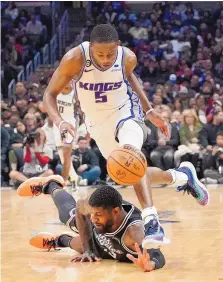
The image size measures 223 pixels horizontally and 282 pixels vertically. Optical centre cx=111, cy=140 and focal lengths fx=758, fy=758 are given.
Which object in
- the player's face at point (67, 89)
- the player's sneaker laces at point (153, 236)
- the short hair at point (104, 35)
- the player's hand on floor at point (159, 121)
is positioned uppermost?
the short hair at point (104, 35)

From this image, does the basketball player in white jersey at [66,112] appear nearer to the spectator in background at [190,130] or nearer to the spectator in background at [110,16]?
the spectator in background at [190,130]

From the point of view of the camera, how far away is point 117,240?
6.34 meters

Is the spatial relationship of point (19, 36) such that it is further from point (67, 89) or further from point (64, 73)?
point (64, 73)

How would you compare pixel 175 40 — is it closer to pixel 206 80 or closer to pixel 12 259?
pixel 206 80

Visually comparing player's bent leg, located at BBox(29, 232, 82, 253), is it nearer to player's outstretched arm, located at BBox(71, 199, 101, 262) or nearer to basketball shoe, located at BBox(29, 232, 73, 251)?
basketball shoe, located at BBox(29, 232, 73, 251)

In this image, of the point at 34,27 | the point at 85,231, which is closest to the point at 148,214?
the point at 85,231

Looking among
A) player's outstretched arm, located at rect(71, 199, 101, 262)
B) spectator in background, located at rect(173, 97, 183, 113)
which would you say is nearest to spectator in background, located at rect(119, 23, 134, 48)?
spectator in background, located at rect(173, 97, 183, 113)

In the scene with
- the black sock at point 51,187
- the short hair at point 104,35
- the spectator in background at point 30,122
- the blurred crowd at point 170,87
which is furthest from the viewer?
the spectator in background at point 30,122

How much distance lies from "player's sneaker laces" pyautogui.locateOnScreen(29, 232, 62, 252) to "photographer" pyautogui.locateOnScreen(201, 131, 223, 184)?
24.9ft

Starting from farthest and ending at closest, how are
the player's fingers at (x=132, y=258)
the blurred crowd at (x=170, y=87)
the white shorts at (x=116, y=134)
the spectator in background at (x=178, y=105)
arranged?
the spectator in background at (x=178, y=105) → the blurred crowd at (x=170, y=87) → the white shorts at (x=116, y=134) → the player's fingers at (x=132, y=258)

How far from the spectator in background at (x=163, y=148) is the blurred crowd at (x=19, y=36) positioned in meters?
6.83

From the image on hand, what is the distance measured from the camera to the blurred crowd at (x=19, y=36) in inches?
838

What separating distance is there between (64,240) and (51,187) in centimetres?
85

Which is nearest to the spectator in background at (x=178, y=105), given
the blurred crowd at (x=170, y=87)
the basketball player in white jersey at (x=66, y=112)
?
the blurred crowd at (x=170, y=87)
